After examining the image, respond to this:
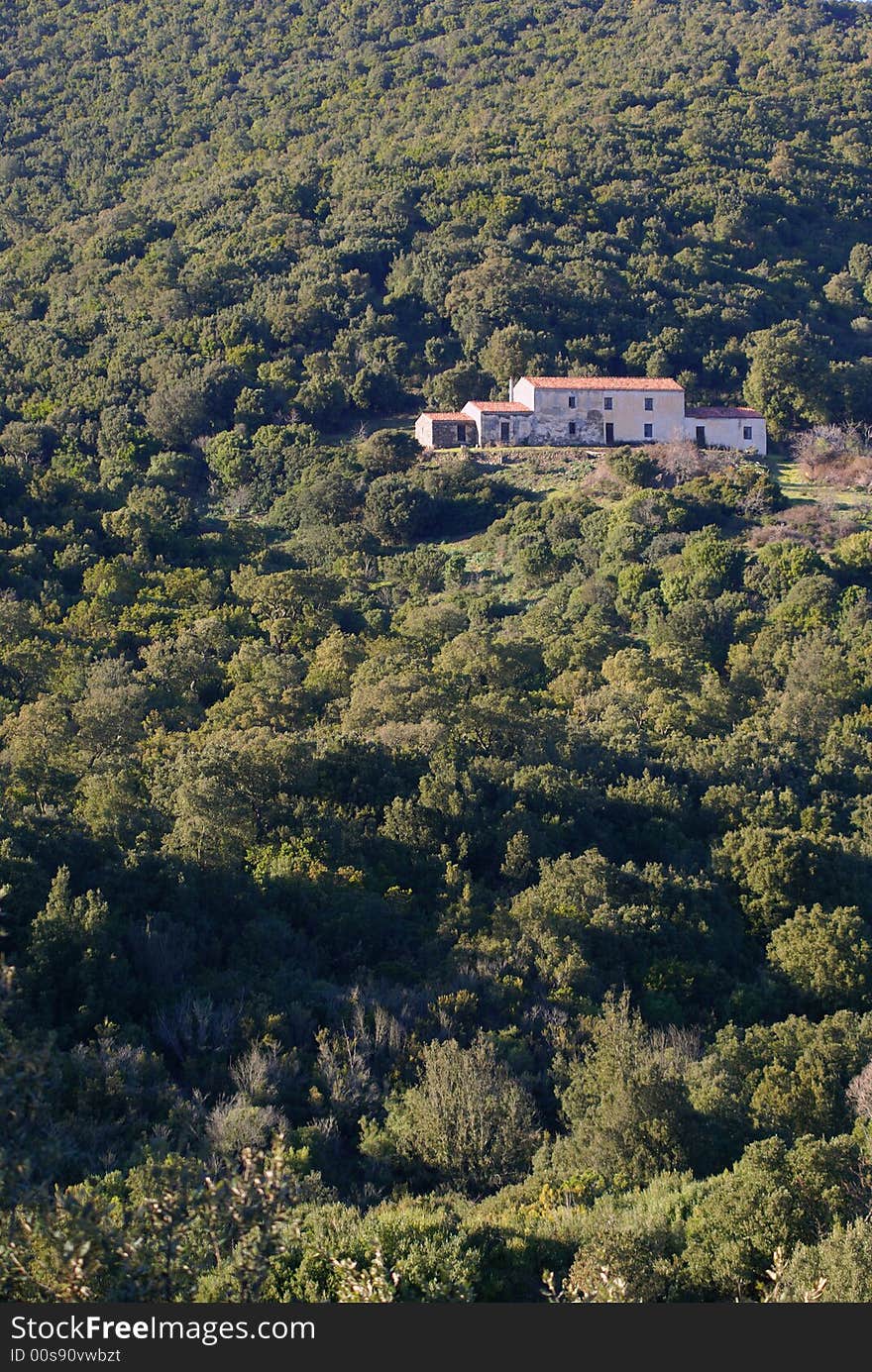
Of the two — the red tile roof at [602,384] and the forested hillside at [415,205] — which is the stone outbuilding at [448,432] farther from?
the forested hillside at [415,205]

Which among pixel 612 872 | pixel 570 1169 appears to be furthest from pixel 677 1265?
pixel 612 872

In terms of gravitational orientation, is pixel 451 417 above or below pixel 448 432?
above

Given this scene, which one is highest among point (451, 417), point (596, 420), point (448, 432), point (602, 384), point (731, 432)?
point (602, 384)

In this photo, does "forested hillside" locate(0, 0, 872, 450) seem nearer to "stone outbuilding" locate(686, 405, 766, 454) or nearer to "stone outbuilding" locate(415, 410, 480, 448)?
"stone outbuilding" locate(686, 405, 766, 454)

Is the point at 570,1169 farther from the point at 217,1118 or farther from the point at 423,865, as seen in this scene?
the point at 423,865

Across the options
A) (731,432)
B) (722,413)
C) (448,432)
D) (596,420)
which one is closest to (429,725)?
(448,432)

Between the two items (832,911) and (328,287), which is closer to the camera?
(832,911)

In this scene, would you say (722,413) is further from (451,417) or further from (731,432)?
(451,417)
